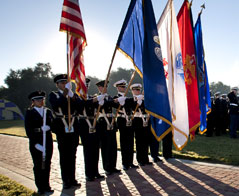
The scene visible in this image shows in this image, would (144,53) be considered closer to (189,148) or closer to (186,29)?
(186,29)

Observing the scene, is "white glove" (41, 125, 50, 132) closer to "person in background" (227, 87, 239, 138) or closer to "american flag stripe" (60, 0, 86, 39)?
"american flag stripe" (60, 0, 86, 39)

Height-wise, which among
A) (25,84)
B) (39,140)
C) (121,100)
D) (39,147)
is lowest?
(39,147)

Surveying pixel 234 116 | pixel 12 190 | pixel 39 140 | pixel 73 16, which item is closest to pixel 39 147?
pixel 39 140

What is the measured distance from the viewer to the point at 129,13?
5.25 metres

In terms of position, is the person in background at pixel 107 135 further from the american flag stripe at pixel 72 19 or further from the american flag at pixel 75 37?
the american flag stripe at pixel 72 19

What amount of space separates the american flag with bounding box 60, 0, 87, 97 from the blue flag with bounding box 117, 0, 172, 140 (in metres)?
0.86

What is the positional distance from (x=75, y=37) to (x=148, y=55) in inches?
62.4

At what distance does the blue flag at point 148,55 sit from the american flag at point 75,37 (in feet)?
2.81

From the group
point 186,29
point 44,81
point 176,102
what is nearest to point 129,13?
point 186,29

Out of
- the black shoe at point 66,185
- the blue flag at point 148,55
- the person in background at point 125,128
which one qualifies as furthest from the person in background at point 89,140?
the blue flag at point 148,55

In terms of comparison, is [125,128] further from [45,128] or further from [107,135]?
[45,128]

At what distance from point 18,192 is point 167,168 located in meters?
3.56

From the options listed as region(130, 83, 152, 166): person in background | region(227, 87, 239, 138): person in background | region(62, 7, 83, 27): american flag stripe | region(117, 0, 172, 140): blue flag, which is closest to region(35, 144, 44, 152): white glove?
region(117, 0, 172, 140): blue flag

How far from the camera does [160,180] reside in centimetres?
528
